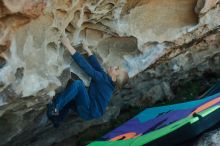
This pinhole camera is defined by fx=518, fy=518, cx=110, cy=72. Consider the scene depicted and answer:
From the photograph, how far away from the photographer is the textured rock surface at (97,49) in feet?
13.0

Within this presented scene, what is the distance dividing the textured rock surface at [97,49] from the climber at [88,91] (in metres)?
0.11

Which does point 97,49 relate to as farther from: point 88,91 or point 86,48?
point 88,91

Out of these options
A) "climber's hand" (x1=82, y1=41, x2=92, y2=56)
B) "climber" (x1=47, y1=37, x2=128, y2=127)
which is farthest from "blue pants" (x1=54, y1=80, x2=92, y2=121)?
"climber's hand" (x1=82, y1=41, x2=92, y2=56)

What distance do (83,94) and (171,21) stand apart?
137 centimetres

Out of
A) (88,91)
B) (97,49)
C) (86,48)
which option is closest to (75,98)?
(88,91)

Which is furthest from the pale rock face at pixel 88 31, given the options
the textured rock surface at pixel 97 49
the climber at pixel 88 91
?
the climber at pixel 88 91

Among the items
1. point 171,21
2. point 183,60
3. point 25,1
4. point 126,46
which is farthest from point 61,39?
point 183,60

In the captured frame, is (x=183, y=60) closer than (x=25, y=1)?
No

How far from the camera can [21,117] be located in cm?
446

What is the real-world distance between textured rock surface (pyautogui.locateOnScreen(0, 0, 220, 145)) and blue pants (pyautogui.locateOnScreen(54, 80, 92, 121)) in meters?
0.10

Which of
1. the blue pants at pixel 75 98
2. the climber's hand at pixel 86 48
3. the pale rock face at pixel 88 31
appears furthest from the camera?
the climber's hand at pixel 86 48

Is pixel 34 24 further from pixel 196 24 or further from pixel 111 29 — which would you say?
pixel 196 24

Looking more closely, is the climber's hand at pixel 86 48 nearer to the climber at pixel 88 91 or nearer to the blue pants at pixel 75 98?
the climber at pixel 88 91

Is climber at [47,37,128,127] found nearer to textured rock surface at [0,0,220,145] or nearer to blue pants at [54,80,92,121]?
blue pants at [54,80,92,121]
